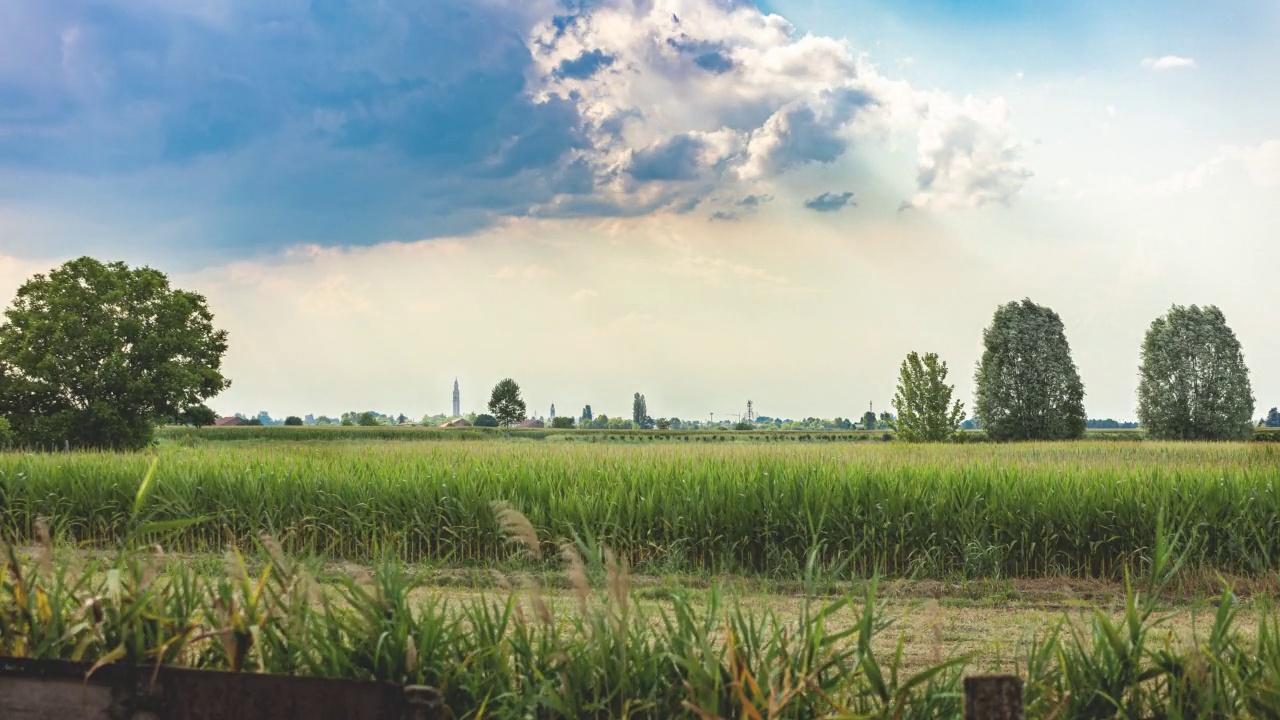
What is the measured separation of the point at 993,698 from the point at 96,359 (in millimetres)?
34890

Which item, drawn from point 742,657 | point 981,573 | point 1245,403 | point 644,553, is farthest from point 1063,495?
point 1245,403

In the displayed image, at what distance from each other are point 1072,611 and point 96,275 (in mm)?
33972

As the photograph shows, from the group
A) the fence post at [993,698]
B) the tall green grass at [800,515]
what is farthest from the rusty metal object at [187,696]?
the tall green grass at [800,515]

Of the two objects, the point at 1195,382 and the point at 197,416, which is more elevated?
the point at 1195,382

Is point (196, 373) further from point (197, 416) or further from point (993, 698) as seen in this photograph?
point (993, 698)

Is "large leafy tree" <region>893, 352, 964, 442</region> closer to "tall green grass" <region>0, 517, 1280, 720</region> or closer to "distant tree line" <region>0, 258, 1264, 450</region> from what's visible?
"distant tree line" <region>0, 258, 1264, 450</region>

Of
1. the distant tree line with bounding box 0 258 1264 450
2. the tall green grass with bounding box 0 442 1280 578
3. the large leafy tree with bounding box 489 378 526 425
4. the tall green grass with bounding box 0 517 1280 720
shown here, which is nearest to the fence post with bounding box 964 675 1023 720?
the tall green grass with bounding box 0 517 1280 720

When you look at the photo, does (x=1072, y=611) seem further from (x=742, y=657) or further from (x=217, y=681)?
(x=217, y=681)

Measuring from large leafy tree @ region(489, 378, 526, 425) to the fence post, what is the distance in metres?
97.5

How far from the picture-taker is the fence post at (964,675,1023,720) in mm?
2408

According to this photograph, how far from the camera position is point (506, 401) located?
98.8 metres

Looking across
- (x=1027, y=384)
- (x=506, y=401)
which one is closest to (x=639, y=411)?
(x=506, y=401)

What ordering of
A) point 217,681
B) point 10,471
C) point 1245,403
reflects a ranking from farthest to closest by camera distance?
point 1245,403, point 10,471, point 217,681

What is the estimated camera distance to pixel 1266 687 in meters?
3.21
